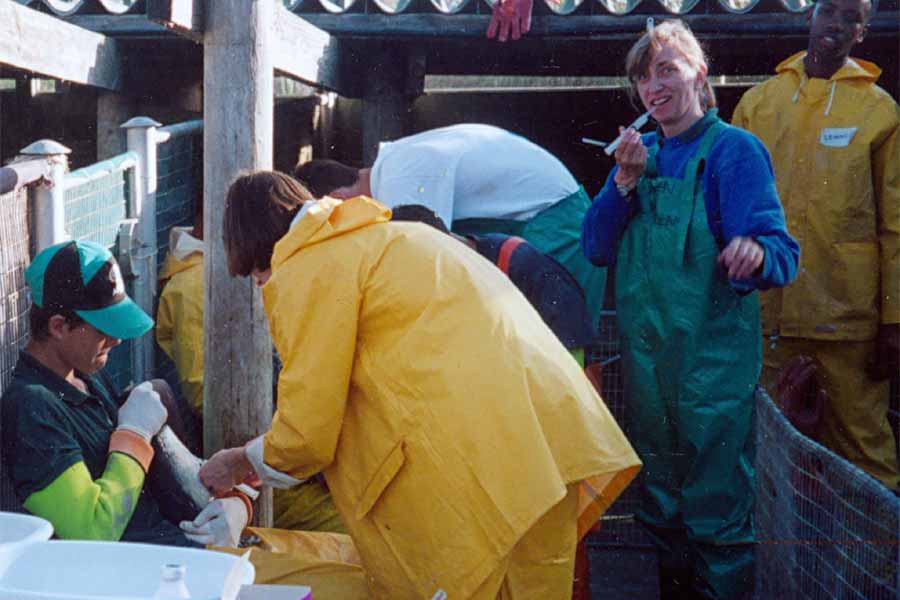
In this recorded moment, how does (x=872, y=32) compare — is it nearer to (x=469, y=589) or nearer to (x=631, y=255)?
(x=631, y=255)

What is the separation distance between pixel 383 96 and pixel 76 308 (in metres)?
4.03

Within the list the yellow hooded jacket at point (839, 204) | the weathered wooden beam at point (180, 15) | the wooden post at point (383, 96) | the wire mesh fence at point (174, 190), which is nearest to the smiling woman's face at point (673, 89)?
the yellow hooded jacket at point (839, 204)

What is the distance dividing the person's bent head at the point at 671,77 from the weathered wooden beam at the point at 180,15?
1338mm

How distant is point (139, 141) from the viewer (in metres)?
5.07

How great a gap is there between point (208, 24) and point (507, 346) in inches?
51.8

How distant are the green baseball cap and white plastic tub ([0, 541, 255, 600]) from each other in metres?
1.27

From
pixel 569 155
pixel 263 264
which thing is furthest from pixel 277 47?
pixel 569 155

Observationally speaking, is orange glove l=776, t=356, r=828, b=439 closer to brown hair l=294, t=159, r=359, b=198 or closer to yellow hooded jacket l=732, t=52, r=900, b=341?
yellow hooded jacket l=732, t=52, r=900, b=341

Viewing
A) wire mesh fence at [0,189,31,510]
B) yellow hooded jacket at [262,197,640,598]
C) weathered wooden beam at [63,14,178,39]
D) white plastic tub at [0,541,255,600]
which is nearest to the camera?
white plastic tub at [0,541,255,600]

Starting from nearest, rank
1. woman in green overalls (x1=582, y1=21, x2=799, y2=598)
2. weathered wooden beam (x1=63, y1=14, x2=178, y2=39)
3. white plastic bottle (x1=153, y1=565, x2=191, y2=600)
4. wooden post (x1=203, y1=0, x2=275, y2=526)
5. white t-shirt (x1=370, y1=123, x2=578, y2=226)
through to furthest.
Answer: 1. white plastic bottle (x1=153, y1=565, x2=191, y2=600)
2. wooden post (x1=203, y1=0, x2=275, y2=526)
3. woman in green overalls (x1=582, y1=21, x2=799, y2=598)
4. white t-shirt (x1=370, y1=123, x2=578, y2=226)
5. weathered wooden beam (x1=63, y1=14, x2=178, y2=39)

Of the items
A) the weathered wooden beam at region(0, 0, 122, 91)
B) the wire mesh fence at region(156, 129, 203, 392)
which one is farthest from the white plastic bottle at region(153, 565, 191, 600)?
the weathered wooden beam at region(0, 0, 122, 91)

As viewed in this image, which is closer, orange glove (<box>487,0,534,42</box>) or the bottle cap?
the bottle cap

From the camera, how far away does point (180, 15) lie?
11.6ft

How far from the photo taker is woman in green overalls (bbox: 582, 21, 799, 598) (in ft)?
13.1
